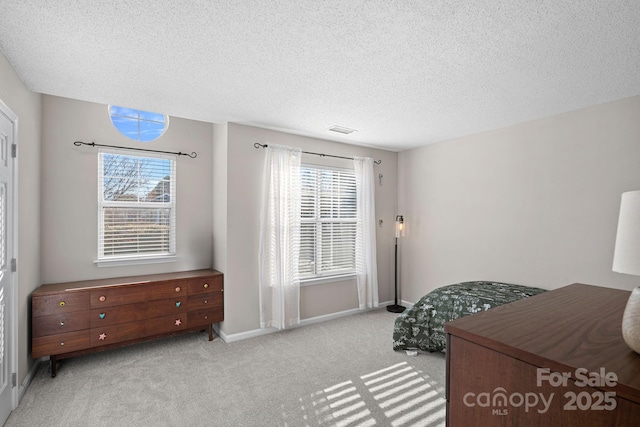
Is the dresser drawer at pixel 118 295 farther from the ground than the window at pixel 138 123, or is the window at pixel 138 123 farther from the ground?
the window at pixel 138 123

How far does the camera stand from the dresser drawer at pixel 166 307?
3.25 m

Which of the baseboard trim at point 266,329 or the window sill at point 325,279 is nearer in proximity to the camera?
the baseboard trim at point 266,329

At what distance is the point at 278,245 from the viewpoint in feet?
12.7

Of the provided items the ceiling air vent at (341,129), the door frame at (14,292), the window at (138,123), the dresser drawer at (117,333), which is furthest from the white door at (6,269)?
the ceiling air vent at (341,129)

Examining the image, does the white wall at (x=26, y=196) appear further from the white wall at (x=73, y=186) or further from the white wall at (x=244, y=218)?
the white wall at (x=244, y=218)

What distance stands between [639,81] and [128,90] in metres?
4.18

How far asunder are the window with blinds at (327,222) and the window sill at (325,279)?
0.05 metres

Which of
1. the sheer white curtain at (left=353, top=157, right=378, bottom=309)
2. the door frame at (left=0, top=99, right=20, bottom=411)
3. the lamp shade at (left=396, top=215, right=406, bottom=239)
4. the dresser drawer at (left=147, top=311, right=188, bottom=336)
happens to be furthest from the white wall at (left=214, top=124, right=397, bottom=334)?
the door frame at (left=0, top=99, right=20, bottom=411)

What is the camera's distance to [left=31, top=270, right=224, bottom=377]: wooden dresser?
A: 9.10 ft

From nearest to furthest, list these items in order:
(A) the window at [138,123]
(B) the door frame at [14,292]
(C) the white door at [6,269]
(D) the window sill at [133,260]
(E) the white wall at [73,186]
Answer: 1. (C) the white door at [6,269]
2. (B) the door frame at [14,292]
3. (E) the white wall at [73,186]
4. (D) the window sill at [133,260]
5. (A) the window at [138,123]

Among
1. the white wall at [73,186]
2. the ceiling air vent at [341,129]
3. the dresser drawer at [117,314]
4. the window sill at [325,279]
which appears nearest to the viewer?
the dresser drawer at [117,314]

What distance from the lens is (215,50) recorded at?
2084mm

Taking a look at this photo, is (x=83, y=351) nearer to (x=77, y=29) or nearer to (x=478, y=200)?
(x=77, y=29)

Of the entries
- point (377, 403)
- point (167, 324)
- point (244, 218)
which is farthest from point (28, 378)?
point (377, 403)
